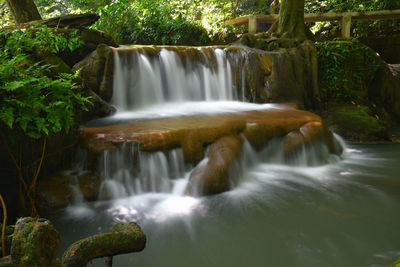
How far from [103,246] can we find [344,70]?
28.1 feet

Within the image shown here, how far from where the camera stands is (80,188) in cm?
373

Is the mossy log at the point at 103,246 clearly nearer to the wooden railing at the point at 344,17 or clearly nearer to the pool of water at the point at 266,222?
the pool of water at the point at 266,222

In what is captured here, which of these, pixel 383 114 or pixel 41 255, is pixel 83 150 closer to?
pixel 41 255

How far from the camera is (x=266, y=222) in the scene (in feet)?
10.7

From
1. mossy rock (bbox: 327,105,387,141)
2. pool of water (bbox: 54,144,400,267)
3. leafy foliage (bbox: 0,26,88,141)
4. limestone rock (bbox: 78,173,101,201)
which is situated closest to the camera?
leafy foliage (bbox: 0,26,88,141)

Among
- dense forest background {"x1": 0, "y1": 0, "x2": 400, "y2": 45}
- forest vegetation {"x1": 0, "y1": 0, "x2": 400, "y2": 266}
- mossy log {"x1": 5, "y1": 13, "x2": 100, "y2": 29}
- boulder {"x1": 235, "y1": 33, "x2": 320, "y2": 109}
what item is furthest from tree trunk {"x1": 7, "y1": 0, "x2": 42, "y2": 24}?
boulder {"x1": 235, "y1": 33, "x2": 320, "y2": 109}

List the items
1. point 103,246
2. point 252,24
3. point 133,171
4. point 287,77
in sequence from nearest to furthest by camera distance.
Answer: point 103,246, point 133,171, point 287,77, point 252,24

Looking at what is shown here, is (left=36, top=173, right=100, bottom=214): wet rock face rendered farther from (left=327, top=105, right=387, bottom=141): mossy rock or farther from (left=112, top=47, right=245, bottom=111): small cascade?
(left=327, top=105, right=387, bottom=141): mossy rock

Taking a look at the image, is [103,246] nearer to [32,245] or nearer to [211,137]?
[32,245]

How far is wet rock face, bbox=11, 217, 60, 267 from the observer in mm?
1361

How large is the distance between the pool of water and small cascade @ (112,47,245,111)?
3423mm

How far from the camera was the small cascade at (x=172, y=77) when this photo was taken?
671cm

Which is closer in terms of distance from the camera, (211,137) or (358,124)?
(211,137)

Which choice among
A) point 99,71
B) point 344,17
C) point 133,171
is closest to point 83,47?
point 99,71
